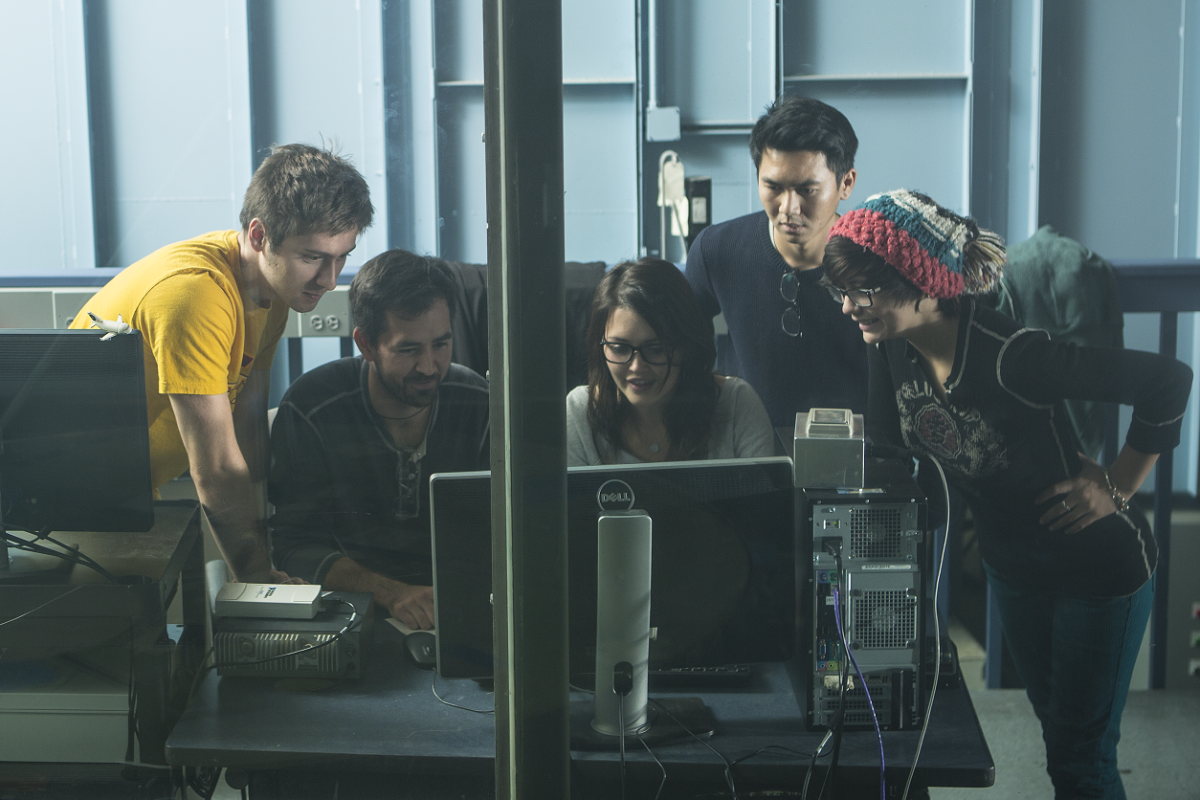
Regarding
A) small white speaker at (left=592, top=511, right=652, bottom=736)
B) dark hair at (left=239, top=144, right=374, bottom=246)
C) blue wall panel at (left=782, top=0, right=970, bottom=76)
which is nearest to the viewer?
small white speaker at (left=592, top=511, right=652, bottom=736)

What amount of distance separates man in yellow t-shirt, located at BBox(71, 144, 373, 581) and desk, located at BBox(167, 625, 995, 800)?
35 centimetres

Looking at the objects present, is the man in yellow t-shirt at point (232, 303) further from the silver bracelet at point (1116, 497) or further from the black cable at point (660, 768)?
the silver bracelet at point (1116, 497)

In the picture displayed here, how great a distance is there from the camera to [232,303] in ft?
4.64

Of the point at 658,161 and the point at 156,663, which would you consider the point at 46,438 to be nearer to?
the point at 156,663

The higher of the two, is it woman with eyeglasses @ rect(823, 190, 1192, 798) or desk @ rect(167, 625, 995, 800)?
woman with eyeglasses @ rect(823, 190, 1192, 798)

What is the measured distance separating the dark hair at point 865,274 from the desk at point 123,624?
3.37 ft

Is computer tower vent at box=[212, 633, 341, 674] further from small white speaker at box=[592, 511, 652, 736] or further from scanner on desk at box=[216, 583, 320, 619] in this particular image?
small white speaker at box=[592, 511, 652, 736]

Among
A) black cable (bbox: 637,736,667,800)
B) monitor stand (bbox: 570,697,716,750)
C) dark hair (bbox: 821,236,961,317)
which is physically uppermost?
dark hair (bbox: 821,236,961,317)

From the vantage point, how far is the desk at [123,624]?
116 cm

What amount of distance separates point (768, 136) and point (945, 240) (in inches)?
11.8

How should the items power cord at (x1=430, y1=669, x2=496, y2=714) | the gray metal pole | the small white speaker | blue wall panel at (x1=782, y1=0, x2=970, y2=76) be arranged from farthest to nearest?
blue wall panel at (x1=782, y1=0, x2=970, y2=76) → power cord at (x1=430, y1=669, x2=496, y2=714) → the small white speaker → the gray metal pole

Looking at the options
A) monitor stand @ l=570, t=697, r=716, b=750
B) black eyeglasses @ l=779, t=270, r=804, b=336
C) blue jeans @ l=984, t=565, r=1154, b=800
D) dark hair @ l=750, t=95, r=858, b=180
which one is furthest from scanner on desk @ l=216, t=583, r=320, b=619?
blue jeans @ l=984, t=565, r=1154, b=800

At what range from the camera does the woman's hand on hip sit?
1303mm

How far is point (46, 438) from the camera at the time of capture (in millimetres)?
1160
